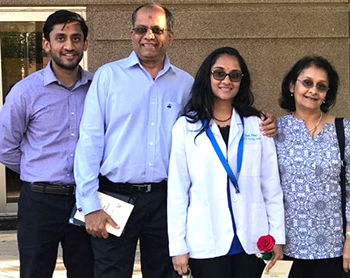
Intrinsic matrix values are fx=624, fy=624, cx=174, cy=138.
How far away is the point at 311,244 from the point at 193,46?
15.3 ft

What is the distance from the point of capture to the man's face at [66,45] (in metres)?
3.93

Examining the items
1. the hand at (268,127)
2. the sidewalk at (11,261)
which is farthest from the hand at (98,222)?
the sidewalk at (11,261)

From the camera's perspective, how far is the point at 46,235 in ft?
13.1

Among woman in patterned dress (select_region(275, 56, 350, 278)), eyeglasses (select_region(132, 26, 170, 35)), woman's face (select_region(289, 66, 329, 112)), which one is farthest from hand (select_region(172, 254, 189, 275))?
eyeglasses (select_region(132, 26, 170, 35))

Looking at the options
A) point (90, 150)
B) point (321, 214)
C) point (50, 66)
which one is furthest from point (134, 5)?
point (321, 214)

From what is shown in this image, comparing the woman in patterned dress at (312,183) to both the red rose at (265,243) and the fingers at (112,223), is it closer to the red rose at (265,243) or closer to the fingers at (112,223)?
the red rose at (265,243)

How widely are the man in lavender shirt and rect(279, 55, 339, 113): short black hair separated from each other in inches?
50.9

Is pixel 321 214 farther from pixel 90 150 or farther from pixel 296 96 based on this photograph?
pixel 90 150

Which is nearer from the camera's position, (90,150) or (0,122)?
(90,150)

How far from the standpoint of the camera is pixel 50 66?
403cm

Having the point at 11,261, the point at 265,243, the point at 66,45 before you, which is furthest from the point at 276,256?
the point at 11,261

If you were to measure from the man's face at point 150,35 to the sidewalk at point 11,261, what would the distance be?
8.82 feet

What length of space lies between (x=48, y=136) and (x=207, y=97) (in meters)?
1.06

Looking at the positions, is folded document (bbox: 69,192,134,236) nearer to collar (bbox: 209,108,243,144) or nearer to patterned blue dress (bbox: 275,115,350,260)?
collar (bbox: 209,108,243,144)
